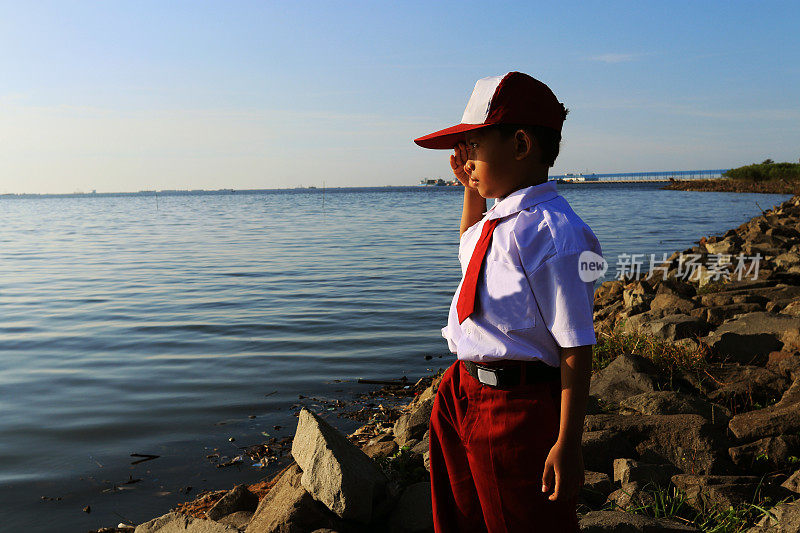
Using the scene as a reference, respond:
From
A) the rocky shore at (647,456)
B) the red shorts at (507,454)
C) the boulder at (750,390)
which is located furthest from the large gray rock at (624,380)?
the red shorts at (507,454)

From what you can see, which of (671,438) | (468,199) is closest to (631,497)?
(671,438)

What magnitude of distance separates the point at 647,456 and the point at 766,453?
2.23ft

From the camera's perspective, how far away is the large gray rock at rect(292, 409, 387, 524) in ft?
9.81

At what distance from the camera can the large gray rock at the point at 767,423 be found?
13.0ft

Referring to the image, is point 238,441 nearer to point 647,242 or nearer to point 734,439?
point 734,439

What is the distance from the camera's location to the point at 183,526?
3.11m

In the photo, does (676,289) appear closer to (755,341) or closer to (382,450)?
(755,341)

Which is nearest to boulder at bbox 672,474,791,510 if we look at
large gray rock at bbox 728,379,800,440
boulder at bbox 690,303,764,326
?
large gray rock at bbox 728,379,800,440

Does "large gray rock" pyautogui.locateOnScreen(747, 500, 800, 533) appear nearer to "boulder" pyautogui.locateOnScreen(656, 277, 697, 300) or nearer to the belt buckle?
the belt buckle

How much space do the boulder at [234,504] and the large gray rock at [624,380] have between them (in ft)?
8.41

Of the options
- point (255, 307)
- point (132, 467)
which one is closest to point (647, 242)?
point (255, 307)

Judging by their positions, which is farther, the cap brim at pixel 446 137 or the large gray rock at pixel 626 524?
the large gray rock at pixel 626 524

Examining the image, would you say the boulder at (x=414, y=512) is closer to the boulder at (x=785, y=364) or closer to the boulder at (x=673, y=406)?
the boulder at (x=673, y=406)

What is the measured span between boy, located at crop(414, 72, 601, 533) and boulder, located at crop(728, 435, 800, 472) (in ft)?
7.82
